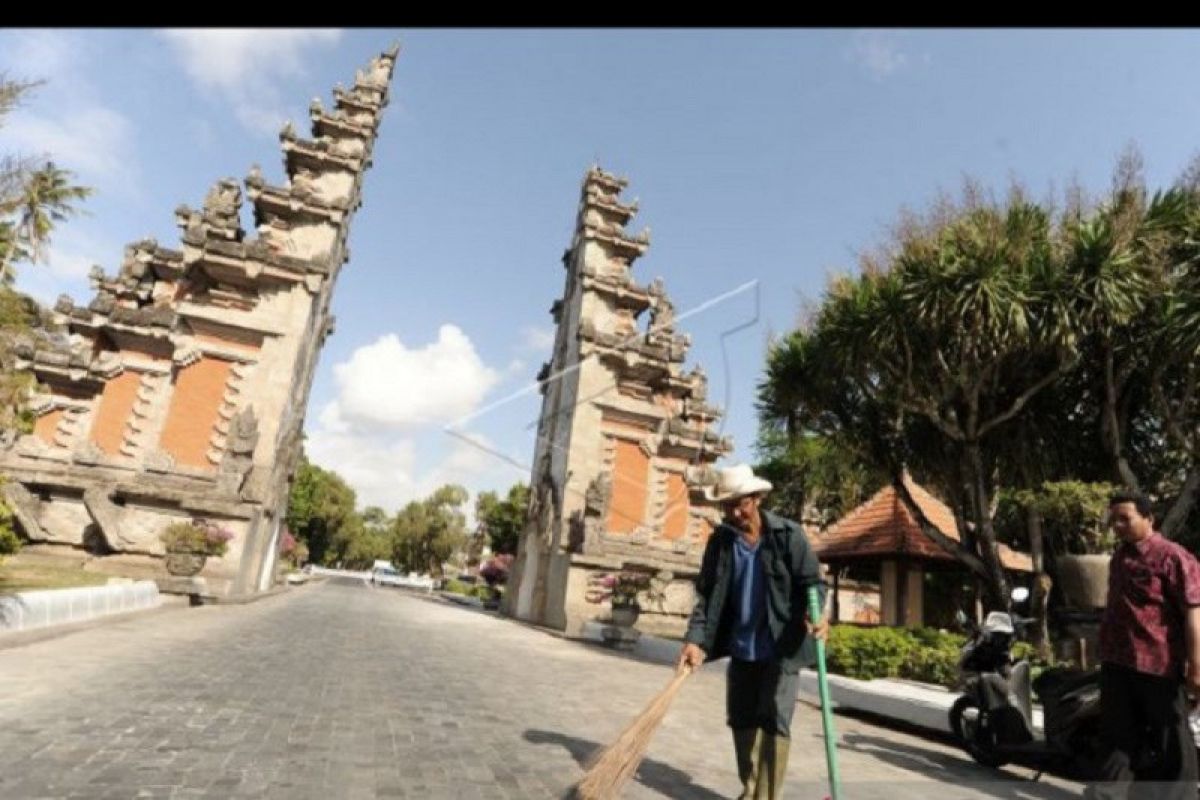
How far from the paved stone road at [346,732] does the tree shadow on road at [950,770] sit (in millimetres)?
28

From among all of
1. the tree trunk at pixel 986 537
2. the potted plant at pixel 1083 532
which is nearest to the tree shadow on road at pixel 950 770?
the potted plant at pixel 1083 532

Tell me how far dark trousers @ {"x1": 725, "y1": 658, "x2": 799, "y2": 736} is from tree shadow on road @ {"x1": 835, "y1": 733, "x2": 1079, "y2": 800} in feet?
6.82

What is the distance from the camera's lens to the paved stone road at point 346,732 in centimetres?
390

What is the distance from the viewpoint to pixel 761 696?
403 cm

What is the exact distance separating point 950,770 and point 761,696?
3303 millimetres

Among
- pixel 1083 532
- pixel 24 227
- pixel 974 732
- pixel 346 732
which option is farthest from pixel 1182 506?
pixel 24 227

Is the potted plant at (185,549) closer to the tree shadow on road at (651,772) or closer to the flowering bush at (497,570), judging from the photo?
the tree shadow on road at (651,772)

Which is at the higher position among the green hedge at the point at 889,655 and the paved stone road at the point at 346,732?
the green hedge at the point at 889,655

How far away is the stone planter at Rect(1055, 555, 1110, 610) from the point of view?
8.85 metres

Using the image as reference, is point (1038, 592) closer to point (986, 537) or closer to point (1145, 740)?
point (986, 537)

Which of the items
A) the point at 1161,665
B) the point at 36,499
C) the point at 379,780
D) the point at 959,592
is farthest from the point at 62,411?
the point at 959,592

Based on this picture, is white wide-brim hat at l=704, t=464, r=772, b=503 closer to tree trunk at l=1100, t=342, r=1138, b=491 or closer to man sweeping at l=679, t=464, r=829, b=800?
man sweeping at l=679, t=464, r=829, b=800

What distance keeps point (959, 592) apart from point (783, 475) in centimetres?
1647

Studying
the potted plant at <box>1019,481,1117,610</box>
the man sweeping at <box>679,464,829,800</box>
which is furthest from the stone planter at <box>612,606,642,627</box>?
the man sweeping at <box>679,464,829,800</box>
